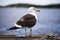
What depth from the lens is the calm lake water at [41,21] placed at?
5.65 ft

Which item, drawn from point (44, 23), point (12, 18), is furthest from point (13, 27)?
point (44, 23)

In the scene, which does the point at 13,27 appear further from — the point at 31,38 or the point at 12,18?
the point at 31,38

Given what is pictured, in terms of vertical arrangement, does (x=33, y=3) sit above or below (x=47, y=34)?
above

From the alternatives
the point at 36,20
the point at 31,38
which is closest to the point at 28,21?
the point at 36,20

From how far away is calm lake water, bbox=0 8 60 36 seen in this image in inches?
67.9

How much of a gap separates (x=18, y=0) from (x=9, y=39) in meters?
0.48

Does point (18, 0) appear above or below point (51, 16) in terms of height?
above

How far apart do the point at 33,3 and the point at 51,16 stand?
0.87 ft

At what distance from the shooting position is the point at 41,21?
1.73 meters

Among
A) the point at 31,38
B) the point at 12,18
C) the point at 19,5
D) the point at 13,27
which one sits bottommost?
the point at 31,38

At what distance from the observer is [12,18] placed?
5.76 ft

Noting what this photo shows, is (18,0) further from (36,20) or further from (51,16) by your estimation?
(51,16)

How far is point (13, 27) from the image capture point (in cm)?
173

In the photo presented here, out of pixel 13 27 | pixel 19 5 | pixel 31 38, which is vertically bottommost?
pixel 31 38
